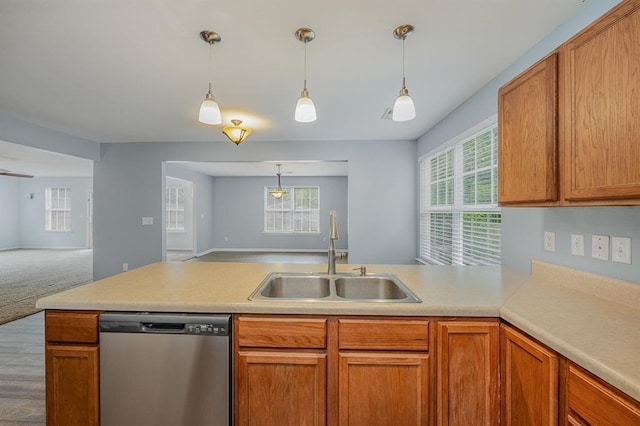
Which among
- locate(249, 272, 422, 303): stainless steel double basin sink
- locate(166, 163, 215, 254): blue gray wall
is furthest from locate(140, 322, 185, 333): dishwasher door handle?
locate(166, 163, 215, 254): blue gray wall

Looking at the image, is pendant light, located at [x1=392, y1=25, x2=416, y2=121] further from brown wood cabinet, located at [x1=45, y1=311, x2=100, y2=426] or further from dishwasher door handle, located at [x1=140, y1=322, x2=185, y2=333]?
brown wood cabinet, located at [x1=45, y1=311, x2=100, y2=426]

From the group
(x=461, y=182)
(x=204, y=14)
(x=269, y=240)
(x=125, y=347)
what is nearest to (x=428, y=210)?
(x=461, y=182)

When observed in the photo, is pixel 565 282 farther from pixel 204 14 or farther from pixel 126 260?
pixel 126 260

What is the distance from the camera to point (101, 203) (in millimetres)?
4664

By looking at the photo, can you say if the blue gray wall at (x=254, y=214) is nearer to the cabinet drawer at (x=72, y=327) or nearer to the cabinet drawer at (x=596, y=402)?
the cabinet drawer at (x=72, y=327)

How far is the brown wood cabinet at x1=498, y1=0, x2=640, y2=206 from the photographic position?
3.20ft

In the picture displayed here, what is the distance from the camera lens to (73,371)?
4.51 feet

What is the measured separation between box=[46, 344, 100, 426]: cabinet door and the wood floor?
81cm

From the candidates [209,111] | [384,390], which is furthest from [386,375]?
[209,111]

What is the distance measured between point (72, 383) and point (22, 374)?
Result: 5.54 ft

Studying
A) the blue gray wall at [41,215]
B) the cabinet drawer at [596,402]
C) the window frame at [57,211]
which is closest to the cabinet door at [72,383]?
the cabinet drawer at [596,402]

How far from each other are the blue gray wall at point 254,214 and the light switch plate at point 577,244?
7.36 meters

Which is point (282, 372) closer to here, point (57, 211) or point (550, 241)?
point (550, 241)

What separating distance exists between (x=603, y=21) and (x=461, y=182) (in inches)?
79.1
